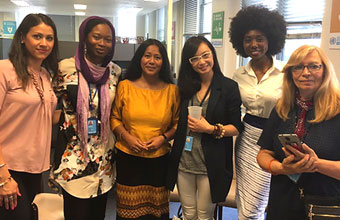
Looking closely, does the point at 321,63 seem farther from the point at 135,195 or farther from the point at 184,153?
the point at 135,195

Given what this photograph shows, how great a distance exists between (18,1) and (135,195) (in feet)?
21.2

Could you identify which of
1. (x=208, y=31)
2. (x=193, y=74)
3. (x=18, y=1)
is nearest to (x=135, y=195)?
(x=193, y=74)

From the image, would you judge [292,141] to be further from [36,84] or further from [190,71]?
[36,84]

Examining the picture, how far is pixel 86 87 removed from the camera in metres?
1.92

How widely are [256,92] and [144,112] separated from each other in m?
0.73

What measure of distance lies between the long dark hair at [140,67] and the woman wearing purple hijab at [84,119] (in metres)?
0.19

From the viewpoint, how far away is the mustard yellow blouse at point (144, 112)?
79.7 inches

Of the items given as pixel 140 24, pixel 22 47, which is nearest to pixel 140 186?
pixel 22 47

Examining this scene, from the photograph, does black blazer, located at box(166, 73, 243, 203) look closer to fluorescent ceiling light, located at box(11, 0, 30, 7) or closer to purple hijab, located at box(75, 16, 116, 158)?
purple hijab, located at box(75, 16, 116, 158)

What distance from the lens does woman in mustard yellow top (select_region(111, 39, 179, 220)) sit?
2027 mm

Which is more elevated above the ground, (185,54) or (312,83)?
(185,54)

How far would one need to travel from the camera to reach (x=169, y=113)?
208cm

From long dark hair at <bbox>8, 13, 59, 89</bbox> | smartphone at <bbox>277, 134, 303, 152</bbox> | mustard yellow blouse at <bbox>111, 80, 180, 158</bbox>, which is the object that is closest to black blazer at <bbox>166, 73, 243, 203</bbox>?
mustard yellow blouse at <bbox>111, 80, 180, 158</bbox>

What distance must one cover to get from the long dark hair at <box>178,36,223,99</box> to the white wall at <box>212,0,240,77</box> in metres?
3.01
